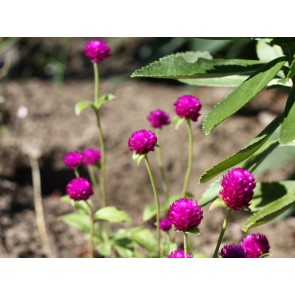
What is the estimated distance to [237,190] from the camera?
3.82 feet

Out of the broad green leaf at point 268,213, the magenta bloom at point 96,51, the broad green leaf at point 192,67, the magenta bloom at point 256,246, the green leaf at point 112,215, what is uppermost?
the magenta bloom at point 96,51

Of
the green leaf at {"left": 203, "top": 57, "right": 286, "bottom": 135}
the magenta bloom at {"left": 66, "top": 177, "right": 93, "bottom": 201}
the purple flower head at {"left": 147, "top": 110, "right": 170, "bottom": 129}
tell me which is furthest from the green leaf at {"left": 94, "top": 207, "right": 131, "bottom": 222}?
the green leaf at {"left": 203, "top": 57, "right": 286, "bottom": 135}

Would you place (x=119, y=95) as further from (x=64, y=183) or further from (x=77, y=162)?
(x=77, y=162)

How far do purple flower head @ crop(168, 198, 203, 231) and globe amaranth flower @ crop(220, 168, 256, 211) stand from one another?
7 cm

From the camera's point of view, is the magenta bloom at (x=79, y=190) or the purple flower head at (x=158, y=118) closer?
the magenta bloom at (x=79, y=190)

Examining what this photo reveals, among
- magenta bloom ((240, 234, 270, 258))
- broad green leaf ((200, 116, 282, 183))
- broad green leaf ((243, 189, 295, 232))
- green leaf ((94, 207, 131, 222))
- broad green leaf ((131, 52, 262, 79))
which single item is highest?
broad green leaf ((131, 52, 262, 79))

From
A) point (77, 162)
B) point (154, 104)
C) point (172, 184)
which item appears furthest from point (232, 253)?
point (154, 104)

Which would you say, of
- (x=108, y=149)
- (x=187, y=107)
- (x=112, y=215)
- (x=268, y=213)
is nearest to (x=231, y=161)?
(x=268, y=213)

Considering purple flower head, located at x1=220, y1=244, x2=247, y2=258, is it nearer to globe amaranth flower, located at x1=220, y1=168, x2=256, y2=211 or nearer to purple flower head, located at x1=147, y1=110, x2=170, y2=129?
globe amaranth flower, located at x1=220, y1=168, x2=256, y2=211

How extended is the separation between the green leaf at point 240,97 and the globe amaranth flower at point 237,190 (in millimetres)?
115

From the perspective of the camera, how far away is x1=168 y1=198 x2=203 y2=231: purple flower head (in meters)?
1.15

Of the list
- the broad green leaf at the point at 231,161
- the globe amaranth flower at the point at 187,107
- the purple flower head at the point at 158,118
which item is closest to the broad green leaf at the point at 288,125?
the broad green leaf at the point at 231,161

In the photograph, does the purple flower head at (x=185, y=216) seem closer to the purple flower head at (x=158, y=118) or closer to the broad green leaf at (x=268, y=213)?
the broad green leaf at (x=268, y=213)

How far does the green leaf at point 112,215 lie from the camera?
166 centimetres
